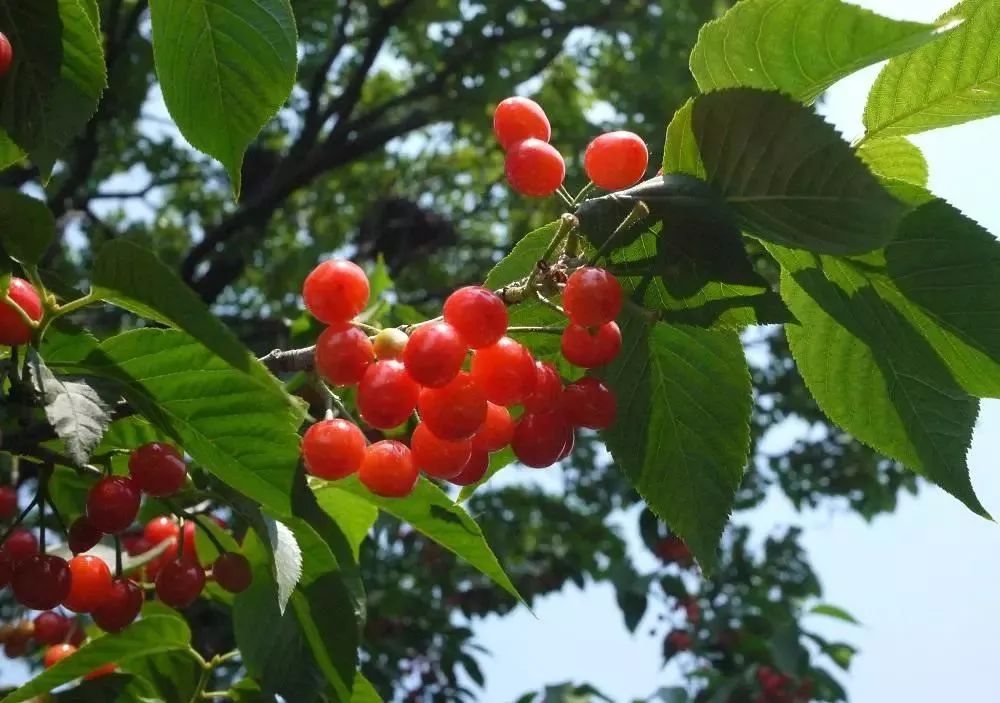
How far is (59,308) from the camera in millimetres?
1233

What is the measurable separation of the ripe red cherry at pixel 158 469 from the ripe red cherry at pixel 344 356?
281 millimetres

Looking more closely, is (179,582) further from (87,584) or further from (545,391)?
(545,391)

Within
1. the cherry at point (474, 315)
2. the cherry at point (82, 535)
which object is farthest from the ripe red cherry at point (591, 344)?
the cherry at point (82, 535)

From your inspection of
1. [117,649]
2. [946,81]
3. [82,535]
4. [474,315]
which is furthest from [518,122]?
[117,649]

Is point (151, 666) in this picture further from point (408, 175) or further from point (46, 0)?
point (408, 175)

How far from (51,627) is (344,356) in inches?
75.6

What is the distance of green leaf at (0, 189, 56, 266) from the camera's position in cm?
112

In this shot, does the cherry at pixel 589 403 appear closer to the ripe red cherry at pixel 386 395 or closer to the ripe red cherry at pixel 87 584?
the ripe red cherry at pixel 386 395

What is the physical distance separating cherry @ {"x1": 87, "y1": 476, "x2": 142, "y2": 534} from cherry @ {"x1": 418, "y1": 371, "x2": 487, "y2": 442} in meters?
0.49

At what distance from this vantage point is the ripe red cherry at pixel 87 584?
1585mm

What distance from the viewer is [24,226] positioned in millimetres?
1145

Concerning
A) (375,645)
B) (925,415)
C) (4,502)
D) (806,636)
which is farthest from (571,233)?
(806,636)

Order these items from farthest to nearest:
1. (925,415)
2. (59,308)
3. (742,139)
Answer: (925,415) < (59,308) < (742,139)

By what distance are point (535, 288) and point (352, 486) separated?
0.69 meters
